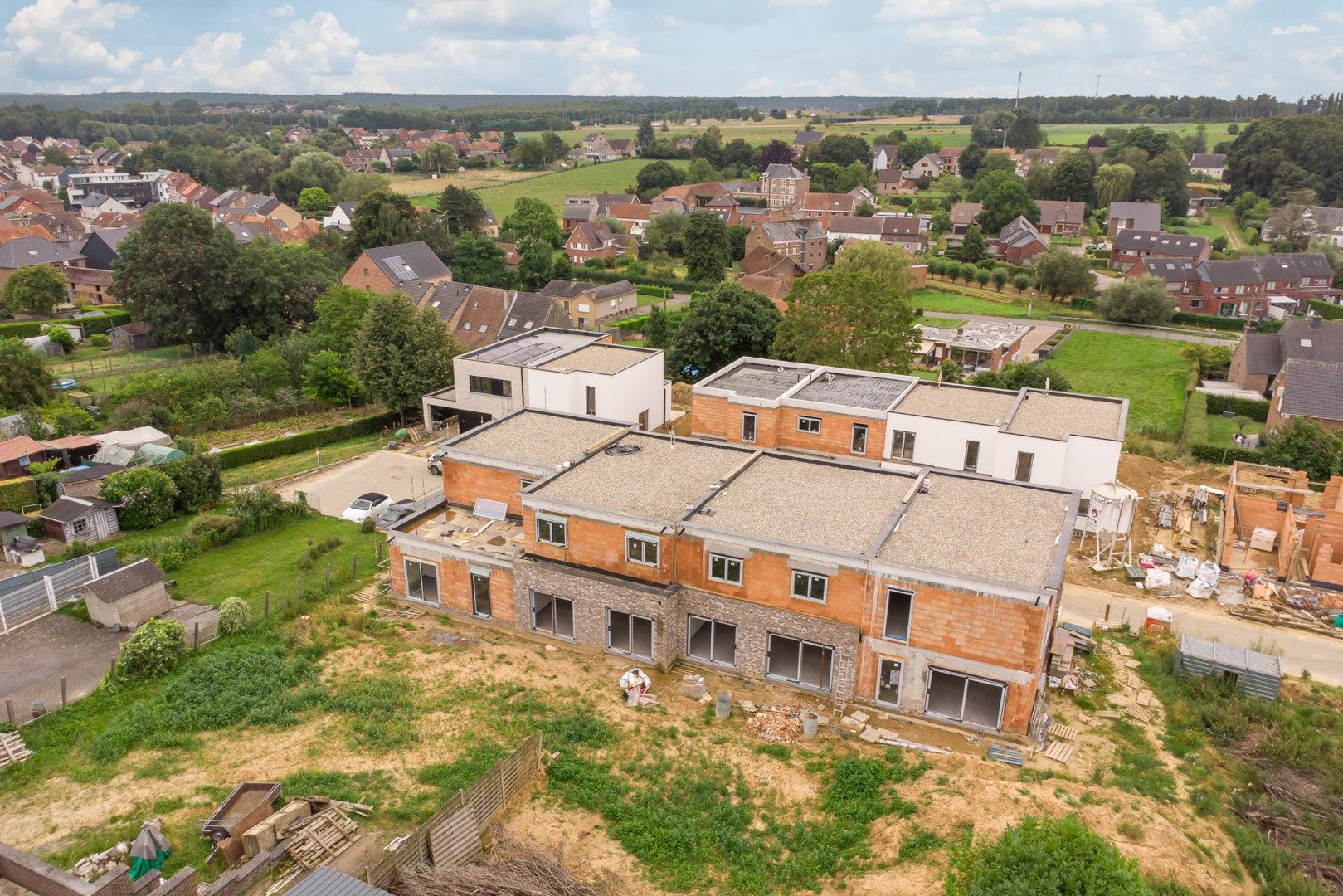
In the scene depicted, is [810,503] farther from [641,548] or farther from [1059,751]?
[1059,751]

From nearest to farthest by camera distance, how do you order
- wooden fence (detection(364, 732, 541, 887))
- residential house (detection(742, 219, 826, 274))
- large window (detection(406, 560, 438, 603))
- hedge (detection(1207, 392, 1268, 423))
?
wooden fence (detection(364, 732, 541, 887)), large window (detection(406, 560, 438, 603)), hedge (detection(1207, 392, 1268, 423)), residential house (detection(742, 219, 826, 274))

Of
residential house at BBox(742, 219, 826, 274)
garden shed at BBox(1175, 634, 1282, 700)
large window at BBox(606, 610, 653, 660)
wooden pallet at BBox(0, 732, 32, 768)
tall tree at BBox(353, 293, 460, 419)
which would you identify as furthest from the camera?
residential house at BBox(742, 219, 826, 274)

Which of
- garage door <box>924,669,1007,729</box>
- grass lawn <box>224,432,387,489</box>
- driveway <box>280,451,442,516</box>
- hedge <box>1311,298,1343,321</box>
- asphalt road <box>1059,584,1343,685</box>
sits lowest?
grass lawn <box>224,432,387,489</box>

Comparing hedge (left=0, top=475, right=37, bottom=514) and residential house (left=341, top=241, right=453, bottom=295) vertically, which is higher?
residential house (left=341, top=241, right=453, bottom=295)

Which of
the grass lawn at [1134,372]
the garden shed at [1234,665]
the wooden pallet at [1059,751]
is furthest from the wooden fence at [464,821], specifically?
the grass lawn at [1134,372]

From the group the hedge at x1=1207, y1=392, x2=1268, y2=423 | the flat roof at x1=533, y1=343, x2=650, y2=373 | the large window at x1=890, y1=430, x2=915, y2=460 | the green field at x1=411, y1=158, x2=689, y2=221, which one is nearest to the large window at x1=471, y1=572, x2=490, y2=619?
the flat roof at x1=533, y1=343, x2=650, y2=373

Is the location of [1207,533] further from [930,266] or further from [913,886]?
[930,266]

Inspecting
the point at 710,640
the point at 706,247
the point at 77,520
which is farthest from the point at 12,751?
the point at 706,247

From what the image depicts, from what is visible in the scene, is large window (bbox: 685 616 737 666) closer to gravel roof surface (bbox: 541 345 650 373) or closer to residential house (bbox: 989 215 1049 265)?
gravel roof surface (bbox: 541 345 650 373)
